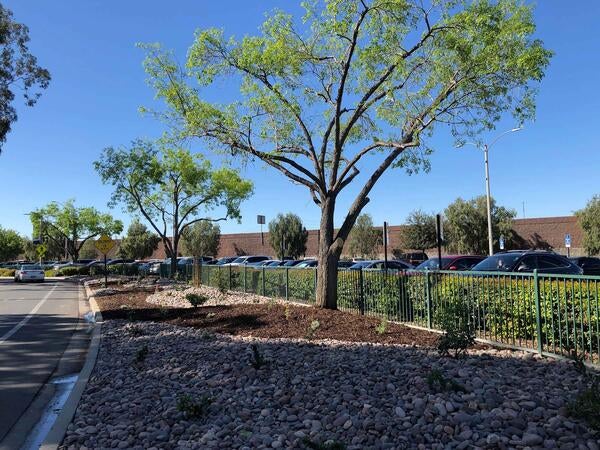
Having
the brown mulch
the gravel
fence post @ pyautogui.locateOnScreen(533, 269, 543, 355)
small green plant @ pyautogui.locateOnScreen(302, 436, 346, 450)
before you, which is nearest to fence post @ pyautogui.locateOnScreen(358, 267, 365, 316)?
the brown mulch

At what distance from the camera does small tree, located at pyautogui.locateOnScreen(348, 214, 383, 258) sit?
61.3 metres

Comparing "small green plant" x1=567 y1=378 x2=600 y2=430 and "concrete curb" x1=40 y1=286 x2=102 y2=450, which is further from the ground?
"small green plant" x1=567 y1=378 x2=600 y2=430

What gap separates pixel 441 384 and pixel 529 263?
967 centimetres

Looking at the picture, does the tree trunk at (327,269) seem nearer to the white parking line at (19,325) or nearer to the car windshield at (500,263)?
the car windshield at (500,263)

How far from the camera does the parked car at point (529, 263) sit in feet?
44.8

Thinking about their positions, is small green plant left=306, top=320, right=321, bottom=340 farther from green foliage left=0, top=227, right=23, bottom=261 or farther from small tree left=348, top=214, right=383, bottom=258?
green foliage left=0, top=227, right=23, bottom=261

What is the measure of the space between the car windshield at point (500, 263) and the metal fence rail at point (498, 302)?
3637mm

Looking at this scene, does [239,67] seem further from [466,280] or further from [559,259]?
[559,259]

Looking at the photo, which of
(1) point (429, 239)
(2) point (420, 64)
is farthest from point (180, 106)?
(1) point (429, 239)

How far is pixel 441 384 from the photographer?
5.29 m

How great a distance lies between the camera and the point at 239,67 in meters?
12.2

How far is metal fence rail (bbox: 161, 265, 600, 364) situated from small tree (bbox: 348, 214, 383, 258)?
158 feet

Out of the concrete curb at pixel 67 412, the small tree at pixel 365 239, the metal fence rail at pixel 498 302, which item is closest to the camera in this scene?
the concrete curb at pixel 67 412

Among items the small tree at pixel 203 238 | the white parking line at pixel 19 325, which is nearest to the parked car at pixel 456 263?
the white parking line at pixel 19 325
